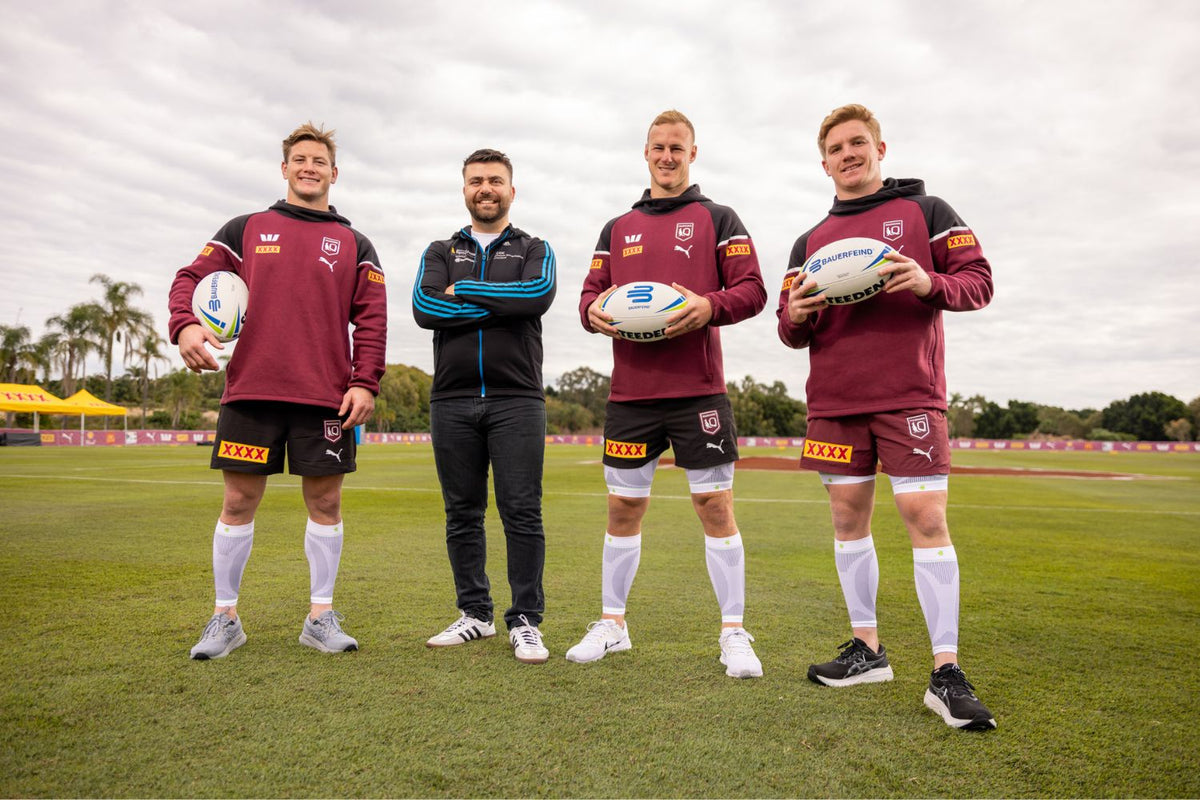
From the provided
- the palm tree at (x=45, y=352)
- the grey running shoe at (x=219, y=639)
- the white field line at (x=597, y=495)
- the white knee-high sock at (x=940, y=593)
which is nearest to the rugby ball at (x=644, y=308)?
the white knee-high sock at (x=940, y=593)

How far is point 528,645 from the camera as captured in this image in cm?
332

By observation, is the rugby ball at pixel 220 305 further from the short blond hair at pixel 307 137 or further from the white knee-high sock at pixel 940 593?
the white knee-high sock at pixel 940 593

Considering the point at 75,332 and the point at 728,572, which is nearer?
the point at 728,572

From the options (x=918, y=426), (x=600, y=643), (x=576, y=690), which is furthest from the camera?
(x=600, y=643)

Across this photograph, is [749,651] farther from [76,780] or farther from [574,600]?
[76,780]

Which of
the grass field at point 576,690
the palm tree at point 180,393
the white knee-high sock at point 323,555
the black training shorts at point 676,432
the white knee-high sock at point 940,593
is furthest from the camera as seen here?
the palm tree at point 180,393

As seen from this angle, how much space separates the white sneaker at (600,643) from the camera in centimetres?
330

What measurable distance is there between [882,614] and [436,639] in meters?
2.60

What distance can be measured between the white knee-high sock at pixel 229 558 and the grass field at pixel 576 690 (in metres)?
0.30

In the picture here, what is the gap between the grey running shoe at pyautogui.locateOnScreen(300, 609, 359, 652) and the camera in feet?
11.1

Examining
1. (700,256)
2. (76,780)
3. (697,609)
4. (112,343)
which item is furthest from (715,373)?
(112,343)

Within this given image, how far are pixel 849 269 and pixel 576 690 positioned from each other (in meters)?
2.05

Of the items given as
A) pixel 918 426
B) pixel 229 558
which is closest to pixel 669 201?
pixel 918 426

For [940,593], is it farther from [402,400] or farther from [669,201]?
[402,400]
